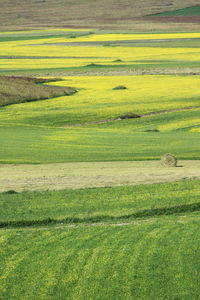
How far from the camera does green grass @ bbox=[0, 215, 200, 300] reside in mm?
14094

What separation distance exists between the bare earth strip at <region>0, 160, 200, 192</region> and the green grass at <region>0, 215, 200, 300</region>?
6.39m

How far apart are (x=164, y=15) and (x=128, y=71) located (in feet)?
375

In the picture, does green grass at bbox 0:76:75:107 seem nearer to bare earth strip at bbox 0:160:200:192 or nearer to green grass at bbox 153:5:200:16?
bare earth strip at bbox 0:160:200:192

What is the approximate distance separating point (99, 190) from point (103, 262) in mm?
7866

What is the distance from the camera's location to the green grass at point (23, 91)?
188 ft

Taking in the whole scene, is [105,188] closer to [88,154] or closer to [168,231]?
[168,231]

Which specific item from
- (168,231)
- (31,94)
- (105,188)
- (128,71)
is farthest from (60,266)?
(128,71)

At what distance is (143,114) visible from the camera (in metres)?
48.8

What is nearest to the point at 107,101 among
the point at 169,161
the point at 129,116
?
the point at 129,116

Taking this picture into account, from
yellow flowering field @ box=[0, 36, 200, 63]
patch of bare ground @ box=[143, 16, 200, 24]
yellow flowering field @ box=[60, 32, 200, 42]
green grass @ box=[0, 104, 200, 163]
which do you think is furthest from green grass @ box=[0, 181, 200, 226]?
patch of bare ground @ box=[143, 16, 200, 24]

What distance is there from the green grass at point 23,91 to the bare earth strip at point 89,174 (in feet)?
89.8

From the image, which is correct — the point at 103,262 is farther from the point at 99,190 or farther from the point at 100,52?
the point at 100,52

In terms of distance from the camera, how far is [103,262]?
15500 millimetres

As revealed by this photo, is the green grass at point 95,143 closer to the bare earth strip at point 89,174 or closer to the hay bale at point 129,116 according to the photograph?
the bare earth strip at point 89,174
